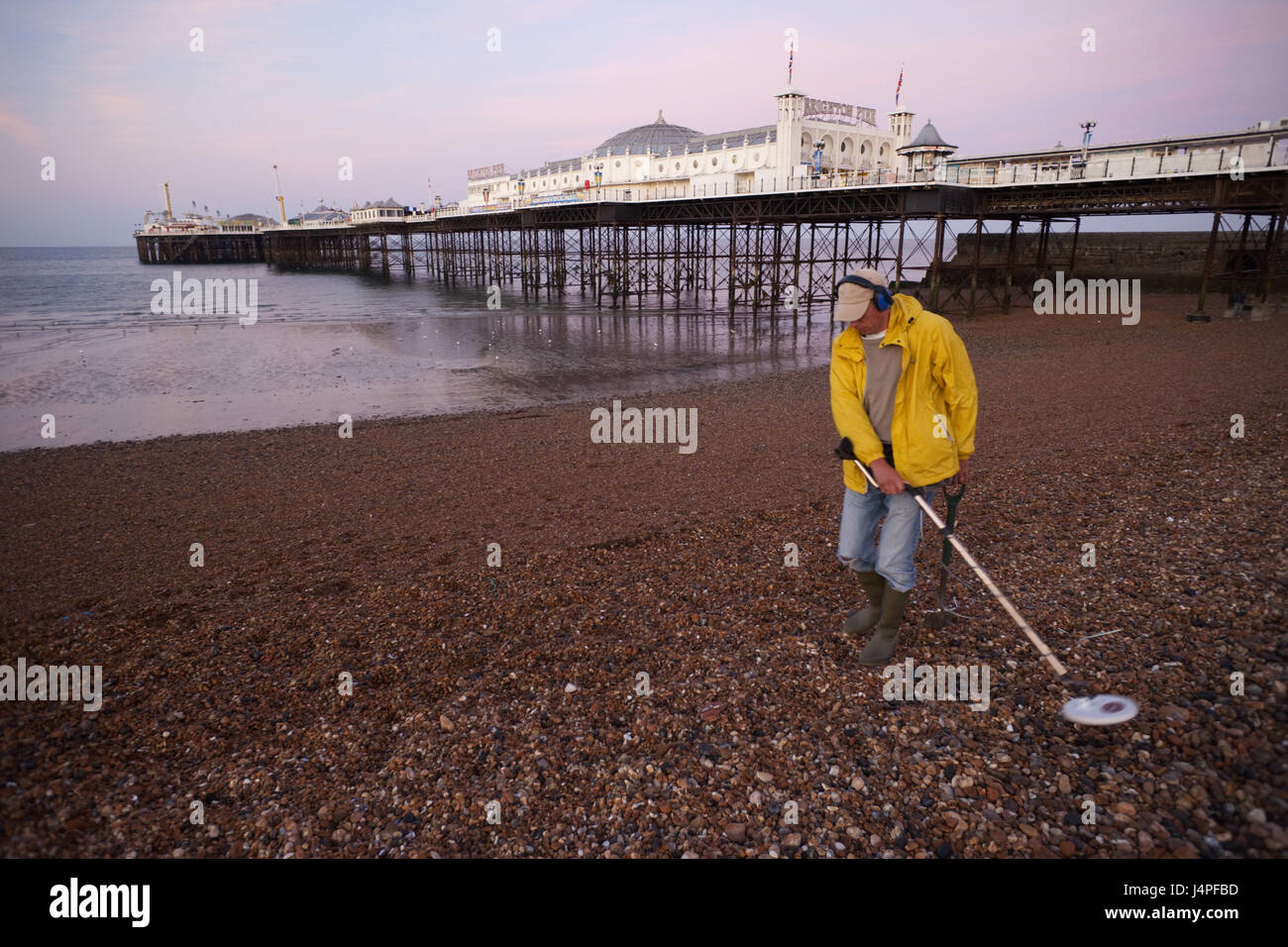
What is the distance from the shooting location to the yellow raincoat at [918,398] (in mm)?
3871

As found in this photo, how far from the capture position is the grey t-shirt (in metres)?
3.93

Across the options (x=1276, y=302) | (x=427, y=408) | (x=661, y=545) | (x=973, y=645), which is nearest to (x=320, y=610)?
(x=661, y=545)

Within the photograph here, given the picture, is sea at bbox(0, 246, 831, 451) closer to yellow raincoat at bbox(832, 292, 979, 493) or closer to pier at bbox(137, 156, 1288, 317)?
pier at bbox(137, 156, 1288, 317)

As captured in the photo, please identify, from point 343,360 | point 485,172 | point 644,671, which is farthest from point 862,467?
point 485,172

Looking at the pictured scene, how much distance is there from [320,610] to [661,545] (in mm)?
3093

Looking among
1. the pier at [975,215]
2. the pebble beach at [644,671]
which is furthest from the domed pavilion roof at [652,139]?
the pebble beach at [644,671]

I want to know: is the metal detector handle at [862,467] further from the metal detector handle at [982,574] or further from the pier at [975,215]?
the pier at [975,215]

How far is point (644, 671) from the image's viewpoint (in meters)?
4.54

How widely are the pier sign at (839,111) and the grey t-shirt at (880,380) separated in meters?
43.7

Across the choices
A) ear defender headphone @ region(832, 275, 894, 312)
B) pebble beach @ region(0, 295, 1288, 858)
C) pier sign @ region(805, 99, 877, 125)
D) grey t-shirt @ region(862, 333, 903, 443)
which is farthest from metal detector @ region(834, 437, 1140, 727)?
pier sign @ region(805, 99, 877, 125)

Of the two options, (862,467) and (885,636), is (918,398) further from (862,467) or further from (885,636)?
(885,636)

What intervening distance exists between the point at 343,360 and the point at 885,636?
25.5 meters

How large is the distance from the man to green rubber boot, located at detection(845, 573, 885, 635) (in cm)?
24

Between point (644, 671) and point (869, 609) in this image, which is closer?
point (644, 671)
